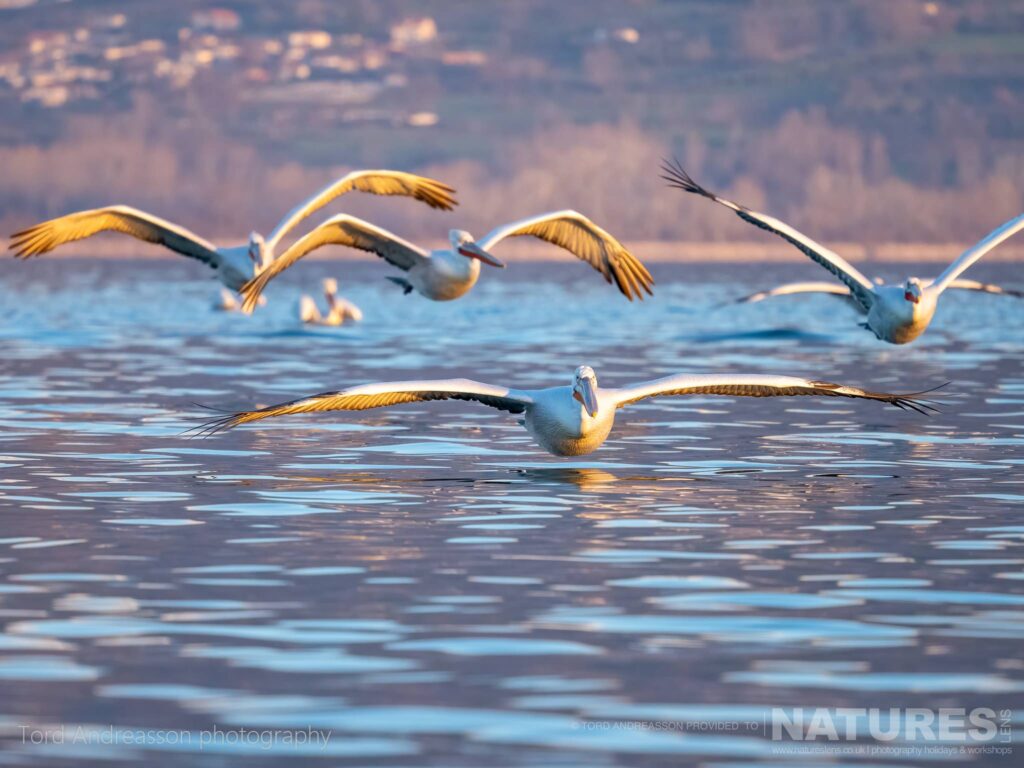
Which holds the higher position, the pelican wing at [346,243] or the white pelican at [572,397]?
the pelican wing at [346,243]

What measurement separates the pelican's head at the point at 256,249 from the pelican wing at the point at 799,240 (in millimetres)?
5385

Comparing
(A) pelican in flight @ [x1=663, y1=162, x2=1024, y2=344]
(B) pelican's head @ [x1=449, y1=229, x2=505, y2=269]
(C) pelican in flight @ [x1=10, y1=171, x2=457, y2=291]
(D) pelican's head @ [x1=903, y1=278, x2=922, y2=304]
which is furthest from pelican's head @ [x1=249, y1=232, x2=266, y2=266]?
(D) pelican's head @ [x1=903, y1=278, x2=922, y2=304]

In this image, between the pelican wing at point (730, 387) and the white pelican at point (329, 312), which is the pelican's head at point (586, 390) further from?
the white pelican at point (329, 312)

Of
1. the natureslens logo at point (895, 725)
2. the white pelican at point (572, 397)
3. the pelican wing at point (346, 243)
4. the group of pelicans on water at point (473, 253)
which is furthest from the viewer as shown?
the pelican wing at point (346, 243)

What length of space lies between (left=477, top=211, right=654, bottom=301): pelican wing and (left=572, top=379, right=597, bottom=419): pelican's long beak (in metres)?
4.87

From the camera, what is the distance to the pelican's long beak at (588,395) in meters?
16.8

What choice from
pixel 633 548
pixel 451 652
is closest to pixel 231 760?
pixel 451 652

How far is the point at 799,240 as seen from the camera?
2173 centimetres

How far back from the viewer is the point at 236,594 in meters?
11.7

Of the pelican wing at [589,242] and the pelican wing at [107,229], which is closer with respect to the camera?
the pelican wing at [589,242]

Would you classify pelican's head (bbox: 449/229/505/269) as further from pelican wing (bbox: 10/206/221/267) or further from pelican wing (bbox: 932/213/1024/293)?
pelican wing (bbox: 932/213/1024/293)

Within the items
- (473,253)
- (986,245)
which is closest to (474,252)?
(473,253)

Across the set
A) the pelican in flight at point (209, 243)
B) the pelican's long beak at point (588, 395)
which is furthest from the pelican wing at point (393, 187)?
the pelican's long beak at point (588, 395)

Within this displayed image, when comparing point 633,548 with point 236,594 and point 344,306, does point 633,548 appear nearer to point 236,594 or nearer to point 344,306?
point 236,594
